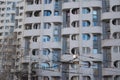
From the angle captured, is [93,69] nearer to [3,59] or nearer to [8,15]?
[3,59]

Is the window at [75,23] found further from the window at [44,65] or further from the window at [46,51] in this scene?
the window at [44,65]

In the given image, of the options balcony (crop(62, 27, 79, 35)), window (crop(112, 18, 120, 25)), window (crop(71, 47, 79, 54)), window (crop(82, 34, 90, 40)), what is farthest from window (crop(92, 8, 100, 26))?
window (crop(71, 47, 79, 54))

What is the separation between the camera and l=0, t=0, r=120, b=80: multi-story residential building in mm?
41281

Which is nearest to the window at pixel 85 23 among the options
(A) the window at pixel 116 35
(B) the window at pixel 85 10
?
(B) the window at pixel 85 10

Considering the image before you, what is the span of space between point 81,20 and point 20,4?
2651cm

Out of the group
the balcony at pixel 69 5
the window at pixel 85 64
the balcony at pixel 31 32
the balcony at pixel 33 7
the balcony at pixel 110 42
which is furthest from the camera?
the balcony at pixel 33 7

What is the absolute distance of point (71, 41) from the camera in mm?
42844

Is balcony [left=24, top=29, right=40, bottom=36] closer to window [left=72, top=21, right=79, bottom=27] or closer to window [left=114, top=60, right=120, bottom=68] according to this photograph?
window [left=72, top=21, right=79, bottom=27]

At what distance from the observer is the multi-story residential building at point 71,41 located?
4128 cm

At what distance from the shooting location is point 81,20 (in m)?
42.9

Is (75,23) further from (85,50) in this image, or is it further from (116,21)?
(116,21)

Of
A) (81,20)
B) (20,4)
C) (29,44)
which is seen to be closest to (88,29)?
(81,20)

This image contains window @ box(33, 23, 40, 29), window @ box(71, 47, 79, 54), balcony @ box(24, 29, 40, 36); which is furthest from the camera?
window @ box(33, 23, 40, 29)

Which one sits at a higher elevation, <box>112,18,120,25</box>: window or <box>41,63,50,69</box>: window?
<box>112,18,120,25</box>: window
